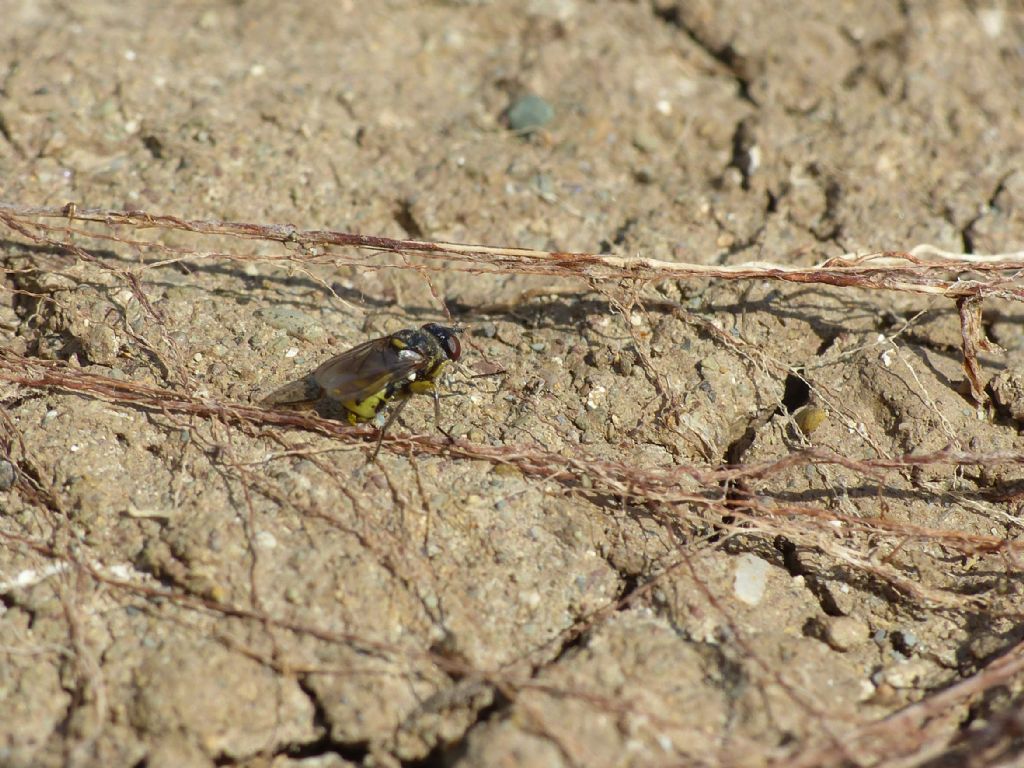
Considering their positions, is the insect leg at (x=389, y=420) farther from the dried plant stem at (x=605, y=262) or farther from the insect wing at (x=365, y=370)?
the dried plant stem at (x=605, y=262)

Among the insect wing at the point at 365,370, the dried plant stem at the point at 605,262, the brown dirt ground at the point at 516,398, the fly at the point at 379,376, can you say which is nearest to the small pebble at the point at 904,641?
the brown dirt ground at the point at 516,398

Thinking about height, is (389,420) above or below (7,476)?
above

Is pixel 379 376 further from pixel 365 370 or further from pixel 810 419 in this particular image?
pixel 810 419

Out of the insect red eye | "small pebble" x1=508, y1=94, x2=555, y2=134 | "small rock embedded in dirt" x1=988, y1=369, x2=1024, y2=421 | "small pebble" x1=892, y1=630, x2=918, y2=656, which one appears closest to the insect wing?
the insect red eye

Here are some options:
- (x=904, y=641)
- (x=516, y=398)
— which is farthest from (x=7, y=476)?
(x=904, y=641)

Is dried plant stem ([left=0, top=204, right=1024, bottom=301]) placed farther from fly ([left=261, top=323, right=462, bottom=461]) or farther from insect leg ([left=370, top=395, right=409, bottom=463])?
insect leg ([left=370, top=395, right=409, bottom=463])

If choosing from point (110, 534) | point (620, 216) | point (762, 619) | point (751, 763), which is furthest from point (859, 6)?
point (110, 534)

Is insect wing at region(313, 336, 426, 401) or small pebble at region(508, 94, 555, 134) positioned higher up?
small pebble at region(508, 94, 555, 134)
